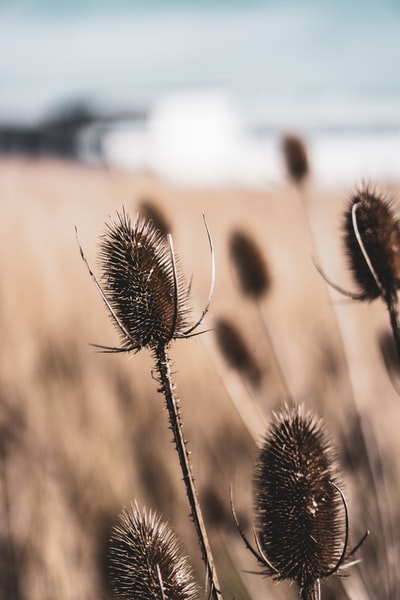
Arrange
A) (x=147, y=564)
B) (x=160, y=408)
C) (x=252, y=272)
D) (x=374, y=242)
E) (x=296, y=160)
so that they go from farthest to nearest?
(x=160, y=408) < (x=296, y=160) < (x=252, y=272) < (x=374, y=242) < (x=147, y=564)

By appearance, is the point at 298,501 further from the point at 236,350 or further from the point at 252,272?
the point at 252,272

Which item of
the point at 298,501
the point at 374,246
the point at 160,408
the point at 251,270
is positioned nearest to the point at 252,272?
the point at 251,270

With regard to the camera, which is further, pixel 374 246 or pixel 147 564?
pixel 374 246

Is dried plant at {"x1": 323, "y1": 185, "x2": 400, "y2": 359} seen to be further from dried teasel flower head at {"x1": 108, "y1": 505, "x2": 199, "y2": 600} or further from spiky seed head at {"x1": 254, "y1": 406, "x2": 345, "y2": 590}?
dried teasel flower head at {"x1": 108, "y1": 505, "x2": 199, "y2": 600}

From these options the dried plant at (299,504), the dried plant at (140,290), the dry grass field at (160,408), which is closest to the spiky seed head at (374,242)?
the dry grass field at (160,408)

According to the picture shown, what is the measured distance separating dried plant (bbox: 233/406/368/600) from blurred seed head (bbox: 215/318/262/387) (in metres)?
1.64

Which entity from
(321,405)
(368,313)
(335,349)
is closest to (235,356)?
(321,405)

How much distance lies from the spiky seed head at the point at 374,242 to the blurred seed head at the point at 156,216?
1223 millimetres

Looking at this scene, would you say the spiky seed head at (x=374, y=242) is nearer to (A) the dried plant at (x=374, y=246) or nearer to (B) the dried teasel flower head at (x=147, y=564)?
(A) the dried plant at (x=374, y=246)

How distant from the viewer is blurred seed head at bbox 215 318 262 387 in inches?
148

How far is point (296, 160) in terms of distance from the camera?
4.52 m

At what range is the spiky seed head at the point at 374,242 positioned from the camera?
2.27m

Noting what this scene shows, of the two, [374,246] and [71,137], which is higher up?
[71,137]

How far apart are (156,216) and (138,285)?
1.76m
